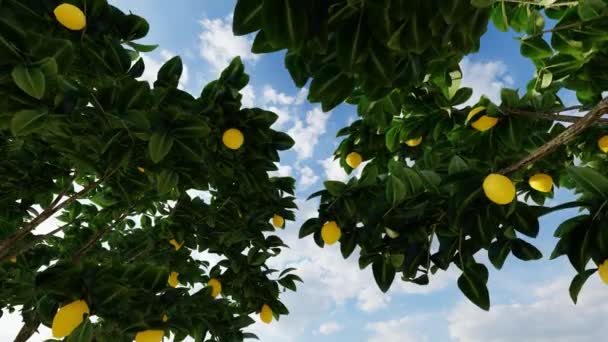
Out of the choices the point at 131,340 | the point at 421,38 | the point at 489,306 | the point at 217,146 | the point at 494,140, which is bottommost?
the point at 131,340

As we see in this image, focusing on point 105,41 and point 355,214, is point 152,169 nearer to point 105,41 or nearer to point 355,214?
point 105,41

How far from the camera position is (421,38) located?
1.04 metres

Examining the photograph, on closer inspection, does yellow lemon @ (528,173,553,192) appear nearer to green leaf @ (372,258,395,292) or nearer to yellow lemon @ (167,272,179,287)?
green leaf @ (372,258,395,292)

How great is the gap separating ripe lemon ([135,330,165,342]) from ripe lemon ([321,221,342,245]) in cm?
81

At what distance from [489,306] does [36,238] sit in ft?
8.14

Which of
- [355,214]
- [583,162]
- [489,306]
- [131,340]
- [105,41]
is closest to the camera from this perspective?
[489,306]

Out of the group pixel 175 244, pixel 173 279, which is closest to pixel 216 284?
pixel 173 279

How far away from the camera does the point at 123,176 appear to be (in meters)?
2.46

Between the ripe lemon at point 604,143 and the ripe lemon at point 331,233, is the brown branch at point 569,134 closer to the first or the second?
the ripe lemon at point 331,233

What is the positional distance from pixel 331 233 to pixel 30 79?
1.35m

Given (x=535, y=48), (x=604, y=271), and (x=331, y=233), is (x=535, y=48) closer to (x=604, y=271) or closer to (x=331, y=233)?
(x=604, y=271)

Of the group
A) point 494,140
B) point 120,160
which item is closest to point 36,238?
point 120,160

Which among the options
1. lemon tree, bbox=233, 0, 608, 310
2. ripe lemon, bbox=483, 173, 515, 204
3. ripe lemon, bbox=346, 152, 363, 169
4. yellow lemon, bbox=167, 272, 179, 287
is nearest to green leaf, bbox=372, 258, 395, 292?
lemon tree, bbox=233, 0, 608, 310

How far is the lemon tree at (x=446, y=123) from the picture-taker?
102 cm
